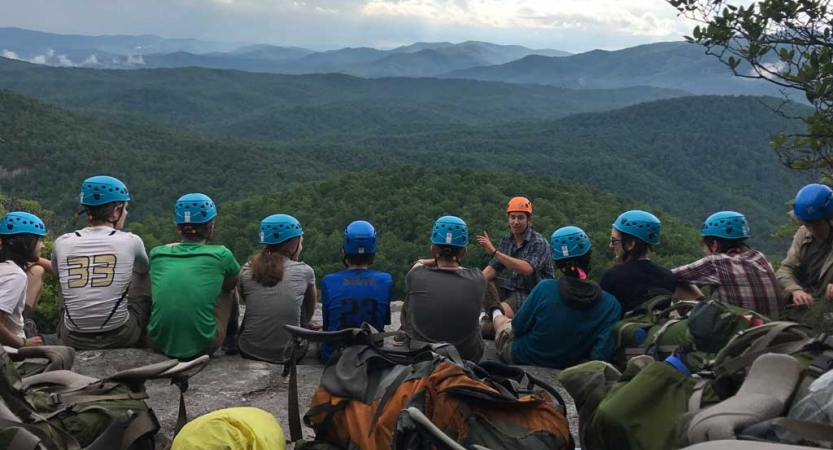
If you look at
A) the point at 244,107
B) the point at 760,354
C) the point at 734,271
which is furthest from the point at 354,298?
the point at 244,107

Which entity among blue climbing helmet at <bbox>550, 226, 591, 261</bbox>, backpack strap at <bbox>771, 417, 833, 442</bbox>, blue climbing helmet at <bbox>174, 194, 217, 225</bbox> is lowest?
blue climbing helmet at <bbox>550, 226, 591, 261</bbox>

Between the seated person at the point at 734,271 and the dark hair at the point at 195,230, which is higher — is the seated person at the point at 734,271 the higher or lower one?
the lower one

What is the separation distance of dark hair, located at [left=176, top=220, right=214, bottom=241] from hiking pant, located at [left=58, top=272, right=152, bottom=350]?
403 millimetres

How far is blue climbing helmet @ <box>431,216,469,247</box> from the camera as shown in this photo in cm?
519

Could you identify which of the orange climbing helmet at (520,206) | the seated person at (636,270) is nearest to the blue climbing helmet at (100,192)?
the orange climbing helmet at (520,206)

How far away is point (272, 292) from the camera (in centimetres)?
538

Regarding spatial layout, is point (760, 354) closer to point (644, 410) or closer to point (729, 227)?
point (644, 410)

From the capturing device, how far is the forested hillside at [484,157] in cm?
5941

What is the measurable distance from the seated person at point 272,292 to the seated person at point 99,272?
0.76 m

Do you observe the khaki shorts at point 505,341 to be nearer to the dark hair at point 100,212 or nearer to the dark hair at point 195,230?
the dark hair at point 195,230

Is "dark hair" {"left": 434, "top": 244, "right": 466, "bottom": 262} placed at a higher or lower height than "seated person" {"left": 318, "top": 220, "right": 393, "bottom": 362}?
higher

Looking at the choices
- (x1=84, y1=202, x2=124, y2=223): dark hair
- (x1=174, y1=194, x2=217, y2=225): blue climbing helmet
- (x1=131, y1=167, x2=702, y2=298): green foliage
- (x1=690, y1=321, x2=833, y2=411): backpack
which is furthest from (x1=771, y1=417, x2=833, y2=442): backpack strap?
(x1=131, y1=167, x2=702, y2=298): green foliage

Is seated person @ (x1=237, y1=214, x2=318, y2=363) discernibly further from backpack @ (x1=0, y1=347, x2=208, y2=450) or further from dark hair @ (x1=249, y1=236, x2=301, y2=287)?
backpack @ (x1=0, y1=347, x2=208, y2=450)

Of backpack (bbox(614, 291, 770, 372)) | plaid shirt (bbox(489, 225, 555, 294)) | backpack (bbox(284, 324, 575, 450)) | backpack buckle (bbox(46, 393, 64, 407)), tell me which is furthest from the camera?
plaid shirt (bbox(489, 225, 555, 294))
